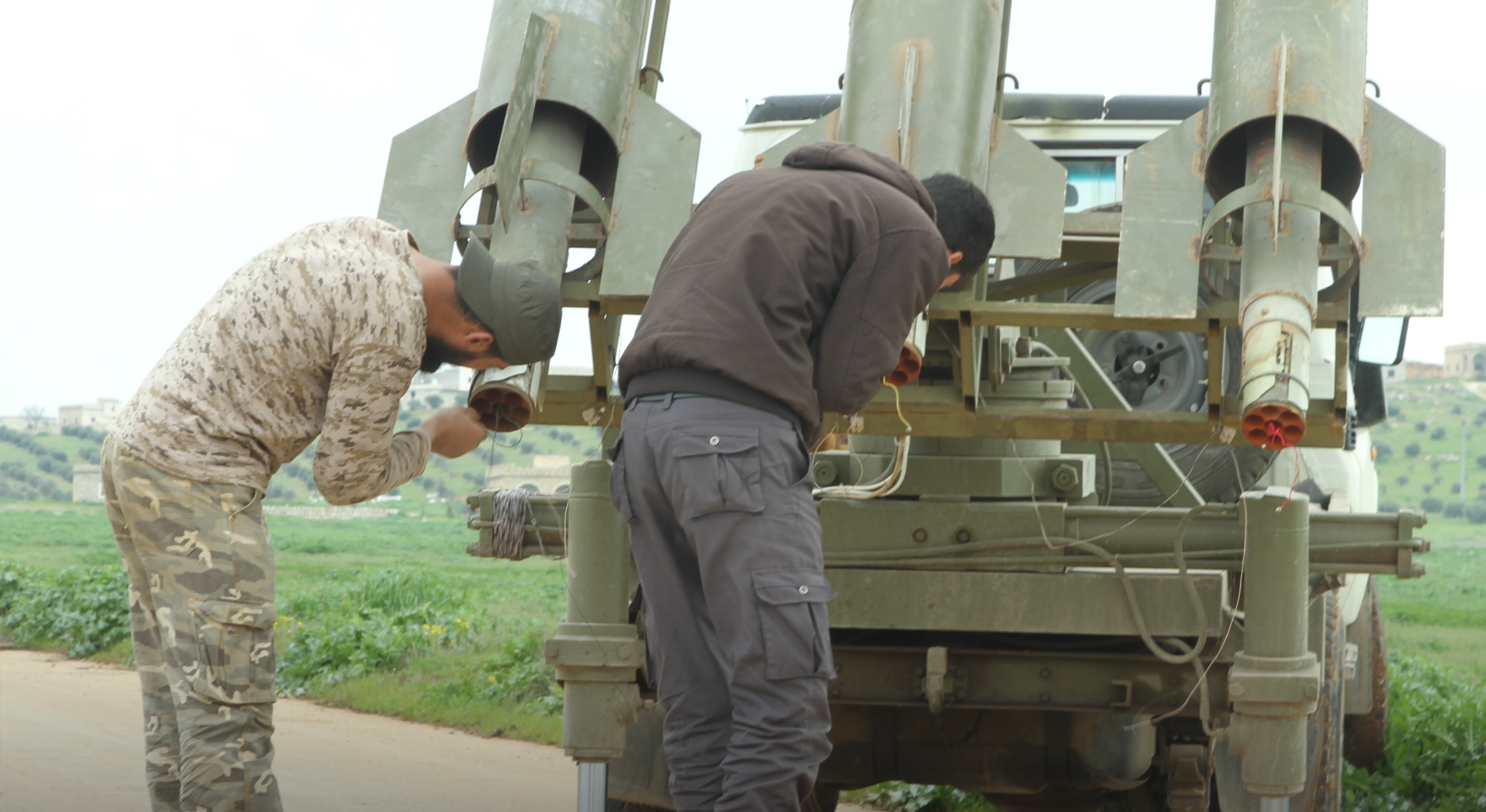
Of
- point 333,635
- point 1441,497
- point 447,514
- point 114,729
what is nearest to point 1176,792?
point 114,729

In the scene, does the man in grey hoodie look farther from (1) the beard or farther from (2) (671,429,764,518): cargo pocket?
(1) the beard

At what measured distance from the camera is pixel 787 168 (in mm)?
3357

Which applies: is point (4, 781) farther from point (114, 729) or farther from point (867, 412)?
point (867, 412)

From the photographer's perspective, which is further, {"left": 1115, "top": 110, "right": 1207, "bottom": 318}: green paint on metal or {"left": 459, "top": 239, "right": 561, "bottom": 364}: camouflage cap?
{"left": 1115, "top": 110, "right": 1207, "bottom": 318}: green paint on metal

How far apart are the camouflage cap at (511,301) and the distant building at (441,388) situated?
204 millimetres

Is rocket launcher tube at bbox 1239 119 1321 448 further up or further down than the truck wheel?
further up

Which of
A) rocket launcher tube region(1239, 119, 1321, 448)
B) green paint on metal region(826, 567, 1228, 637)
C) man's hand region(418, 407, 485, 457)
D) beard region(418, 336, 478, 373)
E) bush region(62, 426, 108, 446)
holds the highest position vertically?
bush region(62, 426, 108, 446)

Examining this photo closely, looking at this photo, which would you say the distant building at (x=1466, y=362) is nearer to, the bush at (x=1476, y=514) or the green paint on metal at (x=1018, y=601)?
the bush at (x=1476, y=514)

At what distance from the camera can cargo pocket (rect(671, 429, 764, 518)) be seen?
3.03 meters

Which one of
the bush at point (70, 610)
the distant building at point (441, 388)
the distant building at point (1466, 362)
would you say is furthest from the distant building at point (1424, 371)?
the bush at point (70, 610)

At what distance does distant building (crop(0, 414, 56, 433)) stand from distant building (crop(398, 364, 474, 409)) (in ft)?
44.7

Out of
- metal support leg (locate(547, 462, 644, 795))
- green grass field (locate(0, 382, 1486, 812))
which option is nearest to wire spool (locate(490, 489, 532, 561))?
green grass field (locate(0, 382, 1486, 812))

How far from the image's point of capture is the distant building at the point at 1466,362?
78125 millimetres

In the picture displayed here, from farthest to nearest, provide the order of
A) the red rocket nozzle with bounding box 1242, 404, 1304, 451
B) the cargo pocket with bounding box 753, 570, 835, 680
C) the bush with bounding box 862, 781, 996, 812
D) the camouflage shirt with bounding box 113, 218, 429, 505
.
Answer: the bush with bounding box 862, 781, 996, 812
the red rocket nozzle with bounding box 1242, 404, 1304, 451
the camouflage shirt with bounding box 113, 218, 429, 505
the cargo pocket with bounding box 753, 570, 835, 680
